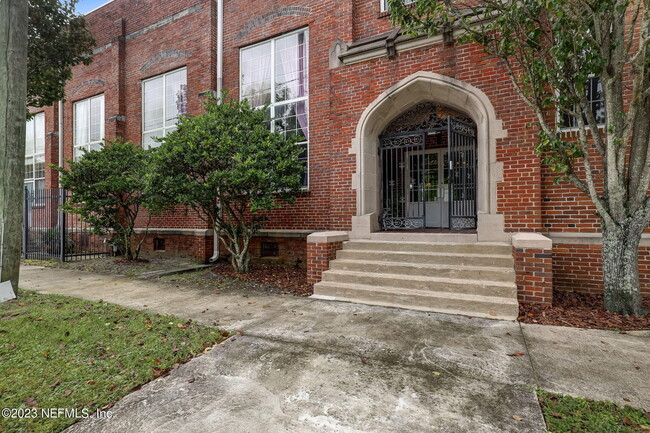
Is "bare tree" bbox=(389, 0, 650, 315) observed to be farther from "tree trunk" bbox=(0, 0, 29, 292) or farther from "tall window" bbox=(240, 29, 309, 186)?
"tree trunk" bbox=(0, 0, 29, 292)

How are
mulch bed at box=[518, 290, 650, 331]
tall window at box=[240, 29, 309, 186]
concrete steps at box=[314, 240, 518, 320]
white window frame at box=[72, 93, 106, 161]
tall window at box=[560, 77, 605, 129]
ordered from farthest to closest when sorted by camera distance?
white window frame at box=[72, 93, 106, 161]
tall window at box=[240, 29, 309, 186]
tall window at box=[560, 77, 605, 129]
concrete steps at box=[314, 240, 518, 320]
mulch bed at box=[518, 290, 650, 331]

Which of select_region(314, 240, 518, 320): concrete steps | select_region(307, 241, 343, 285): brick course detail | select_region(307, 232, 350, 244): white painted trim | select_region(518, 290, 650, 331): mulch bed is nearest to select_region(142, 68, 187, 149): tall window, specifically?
select_region(307, 232, 350, 244): white painted trim

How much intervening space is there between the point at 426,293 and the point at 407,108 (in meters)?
4.49

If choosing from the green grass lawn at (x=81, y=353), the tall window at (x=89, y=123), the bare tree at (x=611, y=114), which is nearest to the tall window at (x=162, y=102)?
the tall window at (x=89, y=123)

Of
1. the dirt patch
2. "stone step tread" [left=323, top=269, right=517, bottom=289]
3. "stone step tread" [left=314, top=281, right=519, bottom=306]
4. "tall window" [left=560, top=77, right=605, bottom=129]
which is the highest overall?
"tall window" [left=560, top=77, right=605, bottom=129]

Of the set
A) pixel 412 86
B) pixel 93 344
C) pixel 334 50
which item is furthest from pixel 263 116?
pixel 93 344

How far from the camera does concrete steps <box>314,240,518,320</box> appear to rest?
4.68 m

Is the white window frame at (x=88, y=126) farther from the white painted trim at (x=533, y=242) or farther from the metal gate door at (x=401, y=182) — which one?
the white painted trim at (x=533, y=242)

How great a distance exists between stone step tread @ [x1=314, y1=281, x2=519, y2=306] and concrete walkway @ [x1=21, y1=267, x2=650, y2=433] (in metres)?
0.42

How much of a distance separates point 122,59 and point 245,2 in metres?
6.12

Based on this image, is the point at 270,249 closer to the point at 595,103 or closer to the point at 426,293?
the point at 426,293

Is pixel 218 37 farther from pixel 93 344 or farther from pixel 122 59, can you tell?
pixel 93 344

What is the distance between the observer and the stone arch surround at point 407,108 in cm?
608

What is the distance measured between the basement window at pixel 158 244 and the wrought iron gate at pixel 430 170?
8.08 meters
